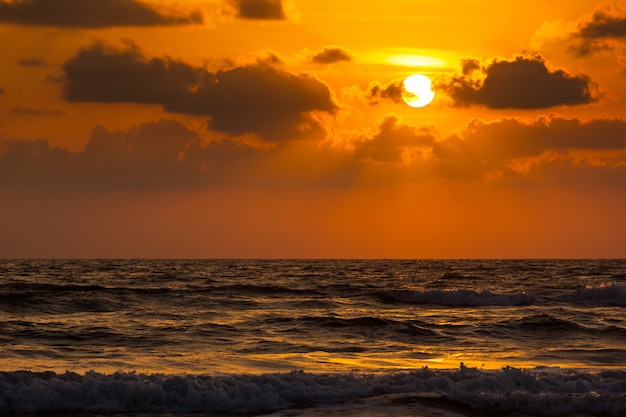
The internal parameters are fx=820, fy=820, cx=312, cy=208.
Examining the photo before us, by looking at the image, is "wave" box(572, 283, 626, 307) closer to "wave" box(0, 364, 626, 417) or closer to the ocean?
the ocean

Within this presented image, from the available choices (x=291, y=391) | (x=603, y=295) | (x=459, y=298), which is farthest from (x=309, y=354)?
(x=603, y=295)

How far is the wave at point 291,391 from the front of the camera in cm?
1850

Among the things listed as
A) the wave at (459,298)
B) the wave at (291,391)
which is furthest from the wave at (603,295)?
the wave at (291,391)

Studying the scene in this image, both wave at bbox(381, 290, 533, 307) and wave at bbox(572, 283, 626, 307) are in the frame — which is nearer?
wave at bbox(381, 290, 533, 307)

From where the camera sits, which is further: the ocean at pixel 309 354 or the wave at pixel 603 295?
the wave at pixel 603 295

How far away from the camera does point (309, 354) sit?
26297 millimetres

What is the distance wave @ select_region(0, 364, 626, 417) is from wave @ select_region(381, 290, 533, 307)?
89.2 feet

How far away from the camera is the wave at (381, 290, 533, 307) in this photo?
48156 mm

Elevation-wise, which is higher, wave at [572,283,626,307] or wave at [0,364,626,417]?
wave at [572,283,626,307]

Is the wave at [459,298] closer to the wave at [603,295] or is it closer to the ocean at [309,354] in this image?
the ocean at [309,354]

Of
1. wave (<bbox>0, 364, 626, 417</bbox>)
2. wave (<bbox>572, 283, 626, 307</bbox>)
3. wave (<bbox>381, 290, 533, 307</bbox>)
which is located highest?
wave (<bbox>572, 283, 626, 307</bbox>)

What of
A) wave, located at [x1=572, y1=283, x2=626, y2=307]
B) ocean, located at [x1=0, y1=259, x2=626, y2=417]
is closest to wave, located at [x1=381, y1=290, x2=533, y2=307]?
ocean, located at [x1=0, y1=259, x2=626, y2=417]

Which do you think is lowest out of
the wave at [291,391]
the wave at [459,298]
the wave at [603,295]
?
the wave at [291,391]

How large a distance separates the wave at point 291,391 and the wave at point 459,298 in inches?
1070
